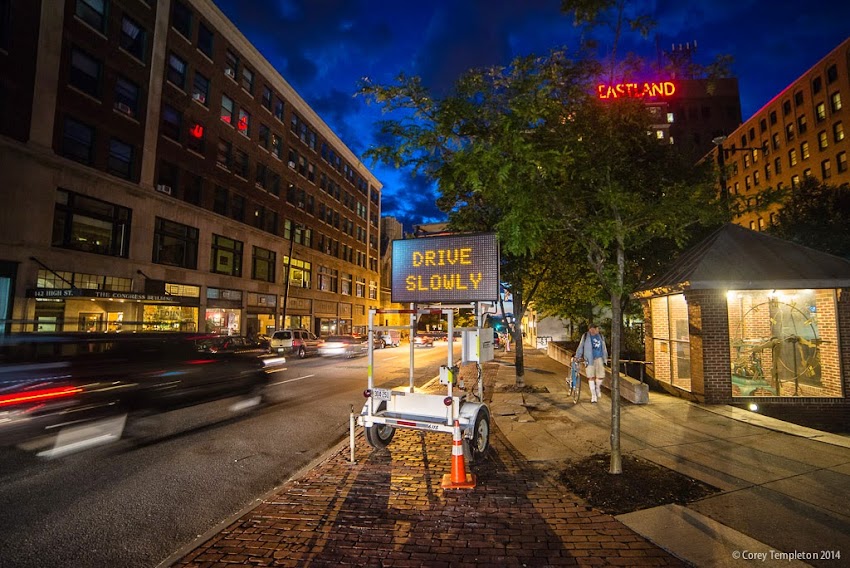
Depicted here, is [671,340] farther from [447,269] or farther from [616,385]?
[447,269]

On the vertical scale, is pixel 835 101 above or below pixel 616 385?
above

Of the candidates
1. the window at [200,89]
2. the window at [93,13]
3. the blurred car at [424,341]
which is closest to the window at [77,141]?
the window at [93,13]

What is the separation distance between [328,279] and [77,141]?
89.3 feet

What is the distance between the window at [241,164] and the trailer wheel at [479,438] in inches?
1201

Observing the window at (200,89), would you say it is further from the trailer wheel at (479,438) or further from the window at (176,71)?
the trailer wheel at (479,438)

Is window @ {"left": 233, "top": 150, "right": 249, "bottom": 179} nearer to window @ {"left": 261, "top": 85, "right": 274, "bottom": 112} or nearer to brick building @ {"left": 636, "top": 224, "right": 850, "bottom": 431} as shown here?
window @ {"left": 261, "top": 85, "right": 274, "bottom": 112}

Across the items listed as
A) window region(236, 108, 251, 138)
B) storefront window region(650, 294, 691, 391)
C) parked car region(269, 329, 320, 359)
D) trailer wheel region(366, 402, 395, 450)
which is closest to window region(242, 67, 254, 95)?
window region(236, 108, 251, 138)

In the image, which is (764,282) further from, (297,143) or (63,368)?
(297,143)

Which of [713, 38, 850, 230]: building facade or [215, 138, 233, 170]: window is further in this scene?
[713, 38, 850, 230]: building facade

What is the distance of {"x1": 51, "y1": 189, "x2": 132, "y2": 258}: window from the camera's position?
1972cm

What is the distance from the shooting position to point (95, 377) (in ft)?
23.0

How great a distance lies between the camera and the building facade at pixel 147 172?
18.0m

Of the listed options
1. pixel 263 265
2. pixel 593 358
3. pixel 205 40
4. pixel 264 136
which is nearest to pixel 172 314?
pixel 263 265

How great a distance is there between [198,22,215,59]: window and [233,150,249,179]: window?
6.58 metres
